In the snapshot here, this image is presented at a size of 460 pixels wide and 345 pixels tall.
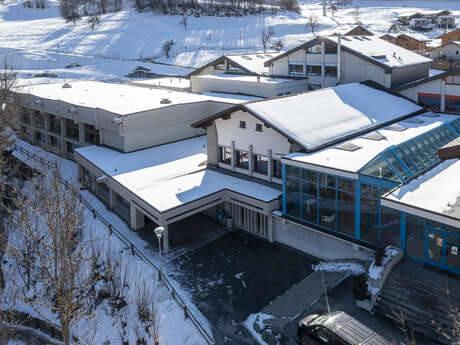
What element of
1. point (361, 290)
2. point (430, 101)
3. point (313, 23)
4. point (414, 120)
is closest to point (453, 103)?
point (430, 101)

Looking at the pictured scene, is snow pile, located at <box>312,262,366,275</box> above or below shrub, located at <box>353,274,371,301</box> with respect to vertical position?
below

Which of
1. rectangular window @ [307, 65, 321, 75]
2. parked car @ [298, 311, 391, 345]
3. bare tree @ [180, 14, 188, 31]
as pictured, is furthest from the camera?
bare tree @ [180, 14, 188, 31]

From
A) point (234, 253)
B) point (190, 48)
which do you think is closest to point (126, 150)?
point (234, 253)

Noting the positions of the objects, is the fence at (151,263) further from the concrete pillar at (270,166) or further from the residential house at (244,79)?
the residential house at (244,79)

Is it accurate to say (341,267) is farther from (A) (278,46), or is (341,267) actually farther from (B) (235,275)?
(A) (278,46)

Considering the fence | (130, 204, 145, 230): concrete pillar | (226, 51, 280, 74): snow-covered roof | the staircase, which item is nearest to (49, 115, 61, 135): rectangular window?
the fence

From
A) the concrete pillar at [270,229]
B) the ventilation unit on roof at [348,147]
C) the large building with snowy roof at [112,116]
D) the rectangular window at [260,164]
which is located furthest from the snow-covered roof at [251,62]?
the concrete pillar at [270,229]

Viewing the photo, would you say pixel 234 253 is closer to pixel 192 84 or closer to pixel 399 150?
pixel 399 150

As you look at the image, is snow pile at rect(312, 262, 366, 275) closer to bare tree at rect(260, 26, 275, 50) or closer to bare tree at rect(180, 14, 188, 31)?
bare tree at rect(260, 26, 275, 50)
